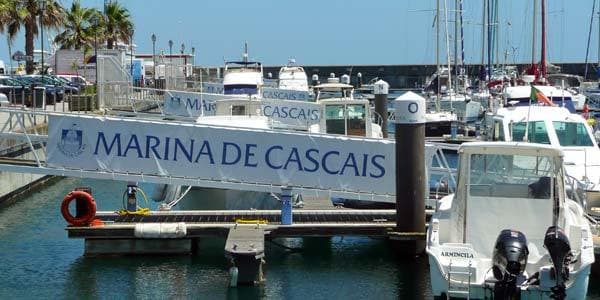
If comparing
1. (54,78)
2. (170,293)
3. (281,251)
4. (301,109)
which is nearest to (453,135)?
(301,109)

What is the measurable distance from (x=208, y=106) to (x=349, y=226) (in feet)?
66.1

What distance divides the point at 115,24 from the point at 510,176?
207 ft

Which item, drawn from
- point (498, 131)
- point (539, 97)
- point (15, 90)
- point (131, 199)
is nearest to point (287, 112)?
point (498, 131)

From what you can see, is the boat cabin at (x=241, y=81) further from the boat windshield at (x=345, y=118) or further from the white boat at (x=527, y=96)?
the boat windshield at (x=345, y=118)

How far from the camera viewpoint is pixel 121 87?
5084 cm

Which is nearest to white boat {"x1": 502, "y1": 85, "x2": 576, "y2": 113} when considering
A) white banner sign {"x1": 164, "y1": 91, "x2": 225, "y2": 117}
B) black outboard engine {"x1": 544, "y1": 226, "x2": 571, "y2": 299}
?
white banner sign {"x1": 164, "y1": 91, "x2": 225, "y2": 117}

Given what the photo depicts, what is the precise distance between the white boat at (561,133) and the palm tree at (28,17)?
36299mm

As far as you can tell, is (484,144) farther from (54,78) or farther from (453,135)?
(54,78)

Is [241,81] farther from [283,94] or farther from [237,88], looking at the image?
[283,94]

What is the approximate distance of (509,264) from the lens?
14.1 m

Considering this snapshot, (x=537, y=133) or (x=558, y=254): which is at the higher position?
(x=537, y=133)

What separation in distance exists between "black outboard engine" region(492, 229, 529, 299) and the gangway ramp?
716 centimetres

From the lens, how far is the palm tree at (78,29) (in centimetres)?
7231

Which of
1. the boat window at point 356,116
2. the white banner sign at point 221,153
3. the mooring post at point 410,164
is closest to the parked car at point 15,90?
the boat window at point 356,116
